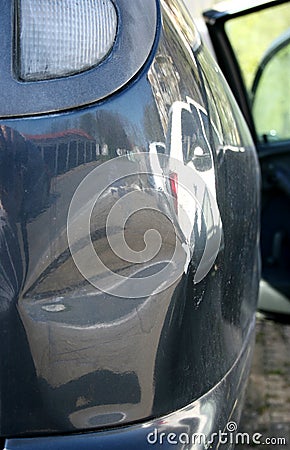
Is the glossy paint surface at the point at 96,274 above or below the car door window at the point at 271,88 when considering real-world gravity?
below

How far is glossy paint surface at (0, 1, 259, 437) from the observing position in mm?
1139

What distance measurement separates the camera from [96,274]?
3.84 feet

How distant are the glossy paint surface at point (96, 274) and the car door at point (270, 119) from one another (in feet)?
6.86

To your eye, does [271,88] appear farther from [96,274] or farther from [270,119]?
[96,274]

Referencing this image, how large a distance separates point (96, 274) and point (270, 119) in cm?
265

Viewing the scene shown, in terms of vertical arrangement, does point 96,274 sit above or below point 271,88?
below

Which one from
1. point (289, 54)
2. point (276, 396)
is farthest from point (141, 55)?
point (289, 54)

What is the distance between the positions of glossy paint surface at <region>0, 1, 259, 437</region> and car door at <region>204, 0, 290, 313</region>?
209 cm

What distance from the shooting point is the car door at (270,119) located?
3.30 metres

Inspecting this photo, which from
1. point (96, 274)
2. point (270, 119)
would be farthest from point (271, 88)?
point (96, 274)

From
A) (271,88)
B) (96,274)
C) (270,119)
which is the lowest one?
(96,274)

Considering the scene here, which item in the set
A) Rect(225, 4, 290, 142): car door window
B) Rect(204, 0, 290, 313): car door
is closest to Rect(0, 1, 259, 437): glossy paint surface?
Rect(204, 0, 290, 313): car door

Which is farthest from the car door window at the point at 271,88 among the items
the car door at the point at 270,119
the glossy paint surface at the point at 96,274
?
the glossy paint surface at the point at 96,274

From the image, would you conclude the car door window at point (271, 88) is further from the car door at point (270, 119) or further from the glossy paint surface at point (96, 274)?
the glossy paint surface at point (96, 274)
